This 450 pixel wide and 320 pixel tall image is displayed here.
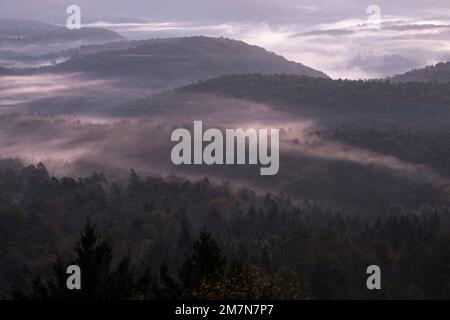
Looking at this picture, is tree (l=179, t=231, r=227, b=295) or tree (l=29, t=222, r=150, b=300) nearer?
tree (l=29, t=222, r=150, b=300)

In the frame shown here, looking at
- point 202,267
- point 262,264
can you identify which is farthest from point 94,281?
point 262,264

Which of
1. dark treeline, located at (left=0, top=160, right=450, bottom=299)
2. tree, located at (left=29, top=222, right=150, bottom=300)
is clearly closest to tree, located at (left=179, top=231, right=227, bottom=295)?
dark treeline, located at (left=0, top=160, right=450, bottom=299)

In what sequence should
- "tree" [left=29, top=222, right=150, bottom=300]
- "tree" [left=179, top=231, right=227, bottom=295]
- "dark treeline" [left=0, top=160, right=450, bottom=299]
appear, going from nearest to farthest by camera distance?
"tree" [left=29, top=222, right=150, bottom=300] < "tree" [left=179, top=231, right=227, bottom=295] < "dark treeline" [left=0, top=160, right=450, bottom=299]

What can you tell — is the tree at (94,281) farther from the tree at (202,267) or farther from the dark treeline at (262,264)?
the tree at (202,267)

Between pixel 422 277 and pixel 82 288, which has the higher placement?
pixel 82 288

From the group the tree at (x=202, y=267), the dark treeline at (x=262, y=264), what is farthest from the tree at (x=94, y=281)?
the tree at (x=202, y=267)

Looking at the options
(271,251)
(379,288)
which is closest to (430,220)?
(271,251)

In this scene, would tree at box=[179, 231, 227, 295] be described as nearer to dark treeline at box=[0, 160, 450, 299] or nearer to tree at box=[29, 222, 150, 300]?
dark treeline at box=[0, 160, 450, 299]

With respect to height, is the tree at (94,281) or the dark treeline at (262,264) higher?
the tree at (94,281)

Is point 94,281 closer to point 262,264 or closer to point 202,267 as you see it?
point 202,267

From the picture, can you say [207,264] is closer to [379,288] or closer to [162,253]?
[379,288]
